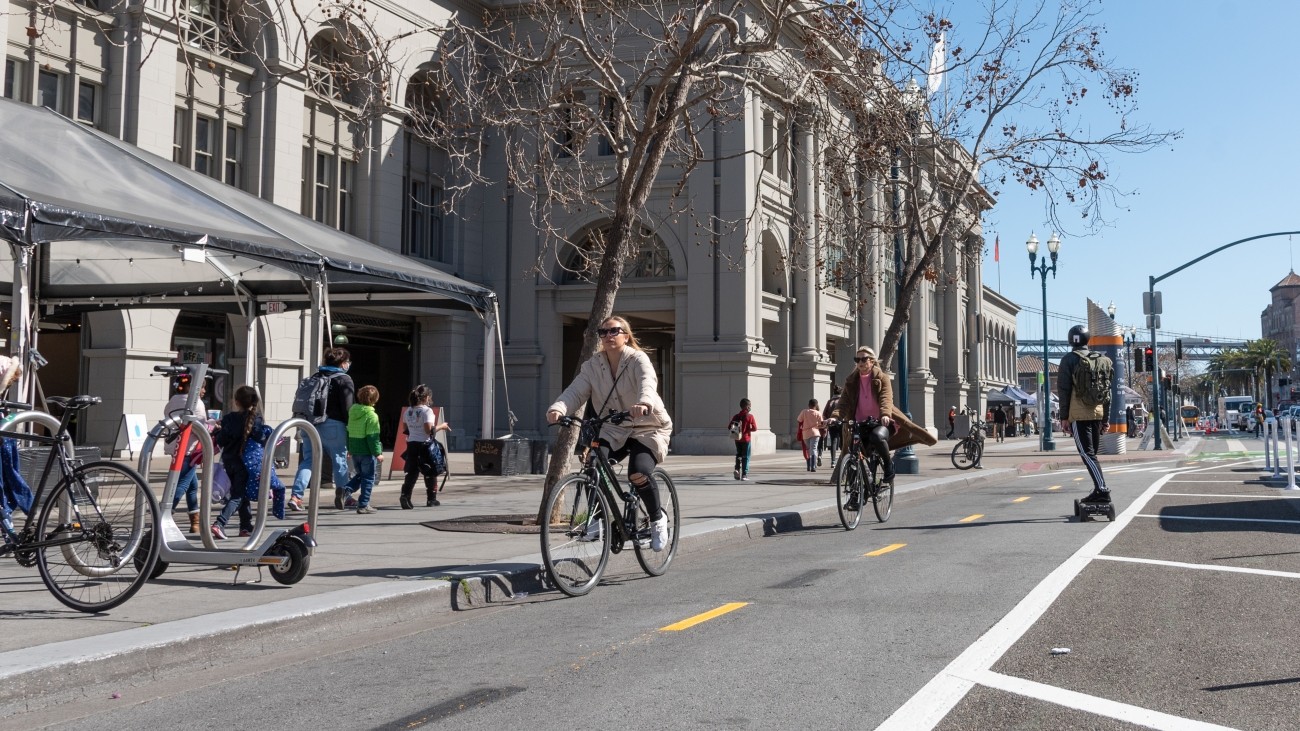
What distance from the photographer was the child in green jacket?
13.0 m

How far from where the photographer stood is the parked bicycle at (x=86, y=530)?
6152 mm

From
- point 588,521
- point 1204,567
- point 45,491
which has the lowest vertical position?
point 1204,567

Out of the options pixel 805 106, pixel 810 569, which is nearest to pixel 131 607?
pixel 810 569

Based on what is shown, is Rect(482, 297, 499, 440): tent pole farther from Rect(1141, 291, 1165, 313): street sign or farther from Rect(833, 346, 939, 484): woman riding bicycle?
Rect(1141, 291, 1165, 313): street sign

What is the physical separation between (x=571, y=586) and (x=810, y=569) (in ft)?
6.97

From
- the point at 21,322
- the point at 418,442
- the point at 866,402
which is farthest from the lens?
the point at 418,442

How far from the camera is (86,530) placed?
624cm

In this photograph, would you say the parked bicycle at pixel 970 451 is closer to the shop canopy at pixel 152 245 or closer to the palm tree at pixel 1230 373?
the shop canopy at pixel 152 245

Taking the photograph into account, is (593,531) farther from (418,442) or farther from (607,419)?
(418,442)

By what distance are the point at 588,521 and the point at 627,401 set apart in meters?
0.91

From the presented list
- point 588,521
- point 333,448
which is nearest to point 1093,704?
point 588,521

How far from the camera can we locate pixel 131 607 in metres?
6.49

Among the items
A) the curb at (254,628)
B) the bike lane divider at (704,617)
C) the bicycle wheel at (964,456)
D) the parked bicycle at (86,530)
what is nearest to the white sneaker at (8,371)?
the parked bicycle at (86,530)

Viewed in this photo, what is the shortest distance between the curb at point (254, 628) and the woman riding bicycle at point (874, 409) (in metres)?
3.86
